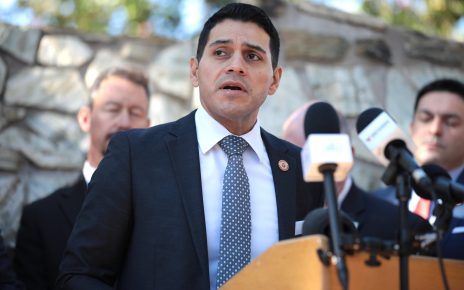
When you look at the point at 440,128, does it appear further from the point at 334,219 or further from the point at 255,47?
the point at 334,219

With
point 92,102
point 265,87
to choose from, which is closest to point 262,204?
point 265,87

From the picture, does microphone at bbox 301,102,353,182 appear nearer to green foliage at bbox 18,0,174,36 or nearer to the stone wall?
the stone wall

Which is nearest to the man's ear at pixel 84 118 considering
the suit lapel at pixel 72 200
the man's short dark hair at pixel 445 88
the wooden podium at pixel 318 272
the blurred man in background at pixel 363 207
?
the suit lapel at pixel 72 200

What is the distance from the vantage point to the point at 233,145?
3.01 metres

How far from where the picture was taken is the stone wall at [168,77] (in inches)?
195

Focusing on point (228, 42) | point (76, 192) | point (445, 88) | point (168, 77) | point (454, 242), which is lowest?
point (454, 242)

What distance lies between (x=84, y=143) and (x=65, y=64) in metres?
0.53

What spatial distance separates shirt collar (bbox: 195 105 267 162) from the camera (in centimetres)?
298

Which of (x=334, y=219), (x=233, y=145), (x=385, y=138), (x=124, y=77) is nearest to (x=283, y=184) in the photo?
(x=233, y=145)

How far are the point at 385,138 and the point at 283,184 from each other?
0.73 m

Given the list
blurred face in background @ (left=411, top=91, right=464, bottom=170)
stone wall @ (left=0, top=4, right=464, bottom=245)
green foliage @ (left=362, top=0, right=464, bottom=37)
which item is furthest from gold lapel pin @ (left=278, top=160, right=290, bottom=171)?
green foliage @ (left=362, top=0, right=464, bottom=37)

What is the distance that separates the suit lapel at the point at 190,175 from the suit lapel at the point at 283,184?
0.31m

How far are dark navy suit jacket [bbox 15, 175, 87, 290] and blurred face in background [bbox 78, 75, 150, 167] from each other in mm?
331

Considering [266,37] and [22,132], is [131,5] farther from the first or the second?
[266,37]
